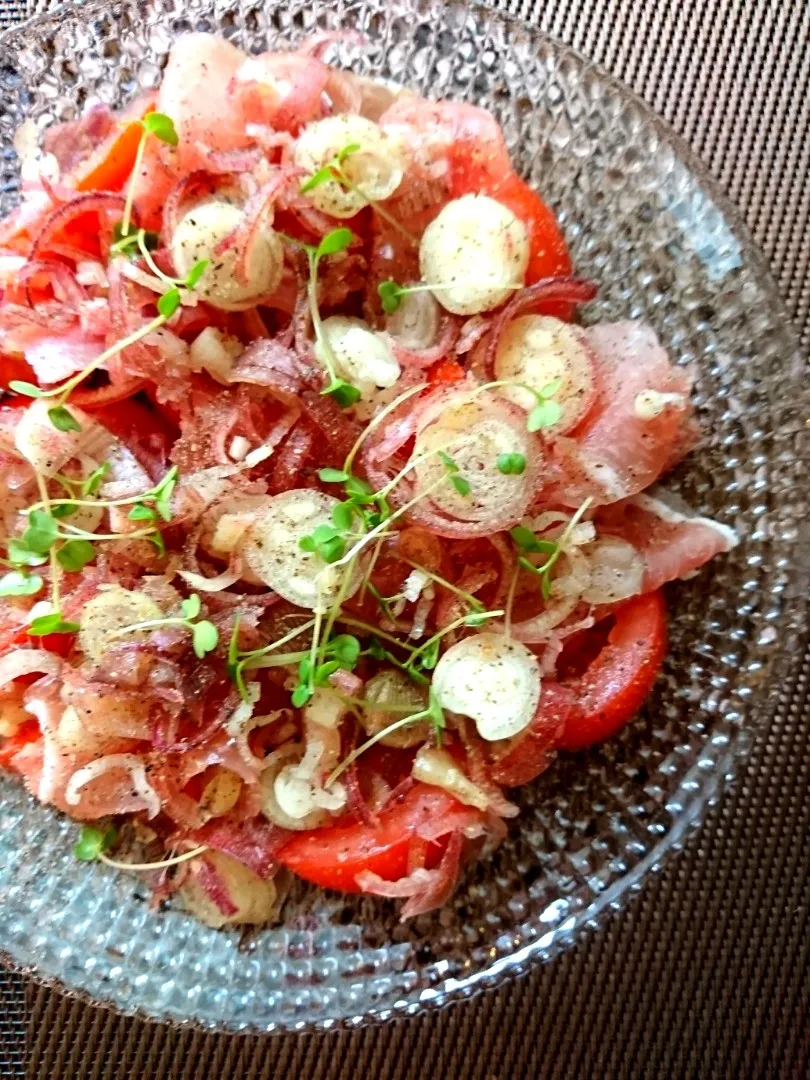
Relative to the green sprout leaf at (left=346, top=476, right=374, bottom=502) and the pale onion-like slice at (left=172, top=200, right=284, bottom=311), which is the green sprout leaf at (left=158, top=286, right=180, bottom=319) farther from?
the green sprout leaf at (left=346, top=476, right=374, bottom=502)

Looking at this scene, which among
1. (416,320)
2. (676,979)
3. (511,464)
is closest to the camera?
(511,464)

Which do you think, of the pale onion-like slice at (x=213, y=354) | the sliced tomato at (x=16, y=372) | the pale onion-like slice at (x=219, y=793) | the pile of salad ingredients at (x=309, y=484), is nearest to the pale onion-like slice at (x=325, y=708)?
the pile of salad ingredients at (x=309, y=484)

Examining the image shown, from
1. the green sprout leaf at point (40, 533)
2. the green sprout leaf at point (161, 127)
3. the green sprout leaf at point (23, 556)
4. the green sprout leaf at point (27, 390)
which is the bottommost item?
the green sprout leaf at point (23, 556)

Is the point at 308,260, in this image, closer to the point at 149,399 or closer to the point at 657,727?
the point at 149,399

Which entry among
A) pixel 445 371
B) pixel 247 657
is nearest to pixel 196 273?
pixel 445 371

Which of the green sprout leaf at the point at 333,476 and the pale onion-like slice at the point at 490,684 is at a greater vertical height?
the green sprout leaf at the point at 333,476

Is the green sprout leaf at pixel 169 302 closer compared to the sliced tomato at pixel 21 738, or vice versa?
the green sprout leaf at pixel 169 302

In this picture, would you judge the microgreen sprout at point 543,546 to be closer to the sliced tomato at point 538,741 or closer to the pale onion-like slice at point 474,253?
the sliced tomato at point 538,741

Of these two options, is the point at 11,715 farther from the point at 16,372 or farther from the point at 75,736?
the point at 16,372
